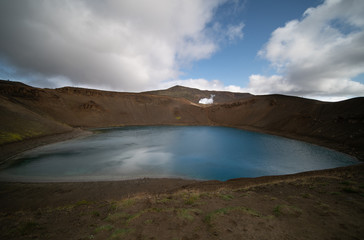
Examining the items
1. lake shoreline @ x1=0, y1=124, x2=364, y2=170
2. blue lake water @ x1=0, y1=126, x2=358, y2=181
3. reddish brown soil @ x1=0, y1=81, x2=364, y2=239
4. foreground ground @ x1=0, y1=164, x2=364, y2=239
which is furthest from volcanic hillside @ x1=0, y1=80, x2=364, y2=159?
foreground ground @ x1=0, y1=164, x2=364, y2=239

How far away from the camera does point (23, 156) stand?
1761 cm

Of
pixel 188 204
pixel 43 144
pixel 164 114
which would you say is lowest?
pixel 43 144

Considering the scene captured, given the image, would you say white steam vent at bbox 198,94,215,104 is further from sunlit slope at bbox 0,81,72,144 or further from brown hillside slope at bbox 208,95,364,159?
sunlit slope at bbox 0,81,72,144

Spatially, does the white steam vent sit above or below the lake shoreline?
above

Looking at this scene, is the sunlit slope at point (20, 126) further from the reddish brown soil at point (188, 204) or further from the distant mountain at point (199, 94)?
the distant mountain at point (199, 94)

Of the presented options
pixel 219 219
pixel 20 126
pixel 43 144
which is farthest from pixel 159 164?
pixel 20 126

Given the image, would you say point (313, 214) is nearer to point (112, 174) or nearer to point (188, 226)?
point (188, 226)

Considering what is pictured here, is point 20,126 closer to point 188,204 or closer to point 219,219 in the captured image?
point 188,204

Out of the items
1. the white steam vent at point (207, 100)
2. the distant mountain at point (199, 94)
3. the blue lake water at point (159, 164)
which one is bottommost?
the blue lake water at point (159, 164)

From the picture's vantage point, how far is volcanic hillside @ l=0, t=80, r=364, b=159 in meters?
23.9

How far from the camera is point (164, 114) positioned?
65.4 m

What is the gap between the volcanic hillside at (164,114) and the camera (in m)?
23.9

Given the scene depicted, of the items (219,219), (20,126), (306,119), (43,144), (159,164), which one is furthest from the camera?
(306,119)

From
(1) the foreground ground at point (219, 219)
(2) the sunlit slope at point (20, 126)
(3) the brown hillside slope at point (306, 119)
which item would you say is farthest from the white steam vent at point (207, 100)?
(1) the foreground ground at point (219, 219)
